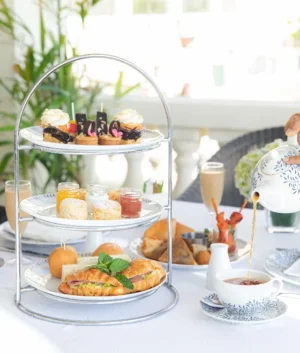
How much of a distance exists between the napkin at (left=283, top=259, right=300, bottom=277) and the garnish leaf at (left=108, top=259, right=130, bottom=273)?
398 millimetres

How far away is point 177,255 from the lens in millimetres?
1830

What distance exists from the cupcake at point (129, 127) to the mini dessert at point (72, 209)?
0.16 meters

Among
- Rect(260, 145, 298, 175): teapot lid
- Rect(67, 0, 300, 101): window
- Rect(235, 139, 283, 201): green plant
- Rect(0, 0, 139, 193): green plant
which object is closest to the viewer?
Rect(260, 145, 298, 175): teapot lid

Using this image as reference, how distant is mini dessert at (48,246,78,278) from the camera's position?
5.38 ft

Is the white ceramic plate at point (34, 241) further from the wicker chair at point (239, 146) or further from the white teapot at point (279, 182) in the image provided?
the wicker chair at point (239, 146)

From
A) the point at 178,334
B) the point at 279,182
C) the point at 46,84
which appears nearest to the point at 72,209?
the point at 178,334

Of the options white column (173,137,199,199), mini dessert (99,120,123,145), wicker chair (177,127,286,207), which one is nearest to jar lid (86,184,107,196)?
mini dessert (99,120,123,145)

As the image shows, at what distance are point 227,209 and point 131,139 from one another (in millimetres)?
865

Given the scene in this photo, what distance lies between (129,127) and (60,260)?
1.00ft

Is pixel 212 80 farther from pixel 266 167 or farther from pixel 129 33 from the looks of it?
pixel 266 167

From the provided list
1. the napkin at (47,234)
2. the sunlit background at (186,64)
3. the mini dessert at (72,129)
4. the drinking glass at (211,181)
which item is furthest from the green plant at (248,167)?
the sunlit background at (186,64)

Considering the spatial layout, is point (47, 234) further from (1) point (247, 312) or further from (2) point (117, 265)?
(1) point (247, 312)

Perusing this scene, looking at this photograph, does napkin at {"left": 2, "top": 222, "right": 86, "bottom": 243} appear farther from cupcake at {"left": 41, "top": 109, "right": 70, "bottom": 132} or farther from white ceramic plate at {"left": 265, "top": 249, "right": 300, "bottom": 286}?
white ceramic plate at {"left": 265, "top": 249, "right": 300, "bottom": 286}

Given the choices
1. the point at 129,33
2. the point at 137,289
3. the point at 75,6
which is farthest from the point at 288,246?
the point at 75,6
